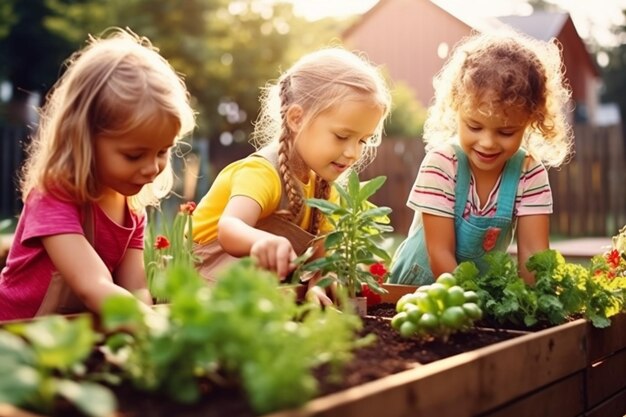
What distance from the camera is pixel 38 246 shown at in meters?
2.24

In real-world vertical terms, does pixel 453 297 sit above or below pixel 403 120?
below

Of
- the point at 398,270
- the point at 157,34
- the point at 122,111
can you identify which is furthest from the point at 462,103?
the point at 157,34

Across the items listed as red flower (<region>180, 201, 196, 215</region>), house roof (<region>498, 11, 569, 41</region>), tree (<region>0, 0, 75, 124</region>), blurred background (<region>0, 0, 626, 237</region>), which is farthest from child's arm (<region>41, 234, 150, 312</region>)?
house roof (<region>498, 11, 569, 41</region>)

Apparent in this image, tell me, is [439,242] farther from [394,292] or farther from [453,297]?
[453,297]

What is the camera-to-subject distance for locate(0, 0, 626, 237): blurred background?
1399 cm

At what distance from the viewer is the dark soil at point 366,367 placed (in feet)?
4.06

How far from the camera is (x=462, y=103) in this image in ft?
9.74

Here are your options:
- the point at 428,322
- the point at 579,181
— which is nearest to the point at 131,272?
the point at 428,322

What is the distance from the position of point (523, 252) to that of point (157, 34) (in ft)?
66.9

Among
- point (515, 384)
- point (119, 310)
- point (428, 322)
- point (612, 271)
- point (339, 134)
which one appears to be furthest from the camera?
point (612, 271)

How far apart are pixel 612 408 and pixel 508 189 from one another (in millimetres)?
958

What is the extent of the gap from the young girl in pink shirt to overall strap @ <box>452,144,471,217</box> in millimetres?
1199

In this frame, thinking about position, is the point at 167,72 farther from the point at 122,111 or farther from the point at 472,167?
the point at 472,167

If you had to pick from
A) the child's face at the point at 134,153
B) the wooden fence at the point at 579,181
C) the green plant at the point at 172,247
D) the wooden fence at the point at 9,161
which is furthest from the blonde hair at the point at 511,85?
the wooden fence at the point at 9,161
